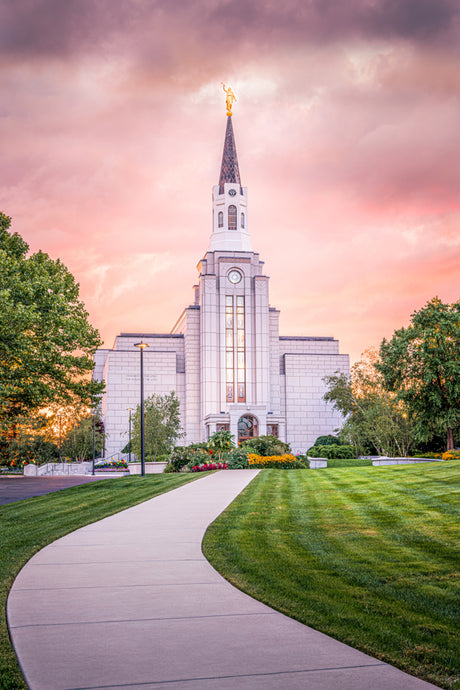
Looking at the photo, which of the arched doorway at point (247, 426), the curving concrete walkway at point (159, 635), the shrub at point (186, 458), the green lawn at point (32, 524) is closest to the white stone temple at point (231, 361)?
the arched doorway at point (247, 426)

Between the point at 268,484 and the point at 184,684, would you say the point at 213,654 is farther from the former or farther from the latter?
the point at 268,484

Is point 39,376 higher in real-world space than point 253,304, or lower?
lower

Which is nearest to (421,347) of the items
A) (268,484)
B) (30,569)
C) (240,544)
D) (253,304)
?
(268,484)

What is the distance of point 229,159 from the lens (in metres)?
90.8

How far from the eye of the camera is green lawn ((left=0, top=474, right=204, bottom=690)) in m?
4.70

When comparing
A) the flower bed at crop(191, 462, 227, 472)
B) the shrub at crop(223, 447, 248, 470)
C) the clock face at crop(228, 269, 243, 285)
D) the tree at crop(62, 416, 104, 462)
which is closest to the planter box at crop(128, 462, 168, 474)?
the flower bed at crop(191, 462, 227, 472)

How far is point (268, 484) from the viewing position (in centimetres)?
2170

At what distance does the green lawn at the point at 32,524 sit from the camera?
4695mm

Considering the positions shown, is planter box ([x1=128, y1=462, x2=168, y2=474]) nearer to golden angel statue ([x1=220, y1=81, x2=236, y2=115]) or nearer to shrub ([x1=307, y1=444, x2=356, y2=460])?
shrub ([x1=307, y1=444, x2=356, y2=460])

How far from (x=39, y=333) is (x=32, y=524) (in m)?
15.0

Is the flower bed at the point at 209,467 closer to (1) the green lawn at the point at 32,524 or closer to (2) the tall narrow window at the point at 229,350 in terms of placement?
(1) the green lawn at the point at 32,524

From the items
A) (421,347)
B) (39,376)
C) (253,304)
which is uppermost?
(253,304)

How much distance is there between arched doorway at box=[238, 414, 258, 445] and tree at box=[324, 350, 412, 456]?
1327 centimetres

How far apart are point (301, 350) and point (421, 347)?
173ft
